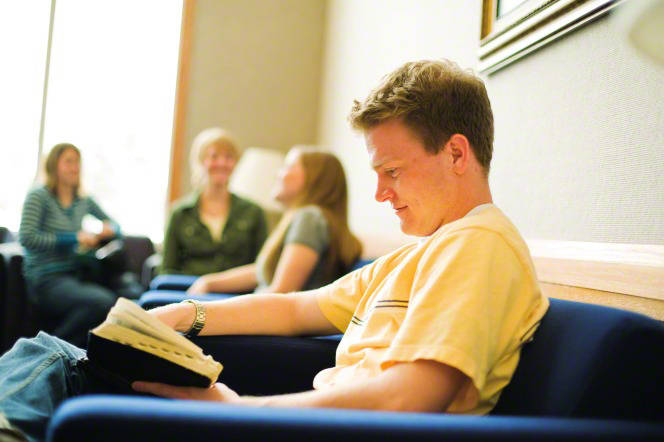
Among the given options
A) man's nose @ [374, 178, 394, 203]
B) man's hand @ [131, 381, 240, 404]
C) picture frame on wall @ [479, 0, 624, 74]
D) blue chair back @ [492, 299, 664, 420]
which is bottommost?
man's hand @ [131, 381, 240, 404]

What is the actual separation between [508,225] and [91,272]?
9.71 ft

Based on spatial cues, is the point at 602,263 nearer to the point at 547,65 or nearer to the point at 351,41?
the point at 547,65

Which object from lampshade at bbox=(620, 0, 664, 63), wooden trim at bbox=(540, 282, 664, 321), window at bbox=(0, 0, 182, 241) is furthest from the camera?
window at bbox=(0, 0, 182, 241)

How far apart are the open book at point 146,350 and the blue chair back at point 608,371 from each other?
1.84 feet

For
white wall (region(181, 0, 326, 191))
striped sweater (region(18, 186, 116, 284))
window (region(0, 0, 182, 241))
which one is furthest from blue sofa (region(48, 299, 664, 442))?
window (region(0, 0, 182, 241))

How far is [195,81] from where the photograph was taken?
4.60 m

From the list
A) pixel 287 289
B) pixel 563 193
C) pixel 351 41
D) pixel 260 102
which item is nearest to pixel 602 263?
pixel 563 193

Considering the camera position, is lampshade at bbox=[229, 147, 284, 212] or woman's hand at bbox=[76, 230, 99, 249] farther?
lampshade at bbox=[229, 147, 284, 212]

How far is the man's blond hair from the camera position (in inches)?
43.5

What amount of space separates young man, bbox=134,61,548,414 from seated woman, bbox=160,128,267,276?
1.89 m

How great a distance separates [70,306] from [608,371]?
282cm

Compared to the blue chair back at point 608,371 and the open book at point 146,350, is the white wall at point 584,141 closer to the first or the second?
the blue chair back at point 608,371

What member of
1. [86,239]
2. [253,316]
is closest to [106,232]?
[86,239]

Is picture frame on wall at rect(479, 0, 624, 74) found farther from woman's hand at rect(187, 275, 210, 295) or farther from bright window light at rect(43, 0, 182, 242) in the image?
bright window light at rect(43, 0, 182, 242)
